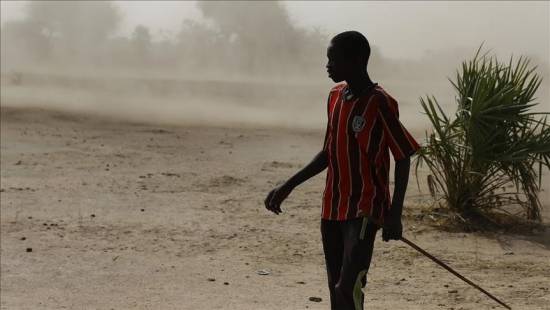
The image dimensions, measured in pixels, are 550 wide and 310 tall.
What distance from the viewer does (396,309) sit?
17.7 feet

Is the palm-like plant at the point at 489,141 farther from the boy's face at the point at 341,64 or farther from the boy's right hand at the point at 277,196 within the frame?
the boy's face at the point at 341,64

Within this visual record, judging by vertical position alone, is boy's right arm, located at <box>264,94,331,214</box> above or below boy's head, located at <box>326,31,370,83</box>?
below

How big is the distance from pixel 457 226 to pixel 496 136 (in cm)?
91

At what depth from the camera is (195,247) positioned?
286 inches

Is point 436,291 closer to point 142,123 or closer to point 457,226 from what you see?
point 457,226

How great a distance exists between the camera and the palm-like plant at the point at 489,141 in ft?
25.4

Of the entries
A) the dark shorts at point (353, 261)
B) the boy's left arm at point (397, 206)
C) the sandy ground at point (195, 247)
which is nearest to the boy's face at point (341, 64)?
the boy's left arm at point (397, 206)

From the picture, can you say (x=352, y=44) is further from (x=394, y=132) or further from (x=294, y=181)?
(x=294, y=181)

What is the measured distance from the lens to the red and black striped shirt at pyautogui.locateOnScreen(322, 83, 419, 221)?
3521 mm

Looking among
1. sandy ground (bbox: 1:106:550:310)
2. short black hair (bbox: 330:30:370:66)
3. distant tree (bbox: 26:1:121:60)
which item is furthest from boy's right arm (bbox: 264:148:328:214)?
distant tree (bbox: 26:1:121:60)

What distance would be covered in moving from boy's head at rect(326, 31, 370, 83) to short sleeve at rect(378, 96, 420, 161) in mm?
175

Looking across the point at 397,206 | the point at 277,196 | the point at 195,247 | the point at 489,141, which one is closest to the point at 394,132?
the point at 397,206

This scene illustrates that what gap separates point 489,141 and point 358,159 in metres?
4.47

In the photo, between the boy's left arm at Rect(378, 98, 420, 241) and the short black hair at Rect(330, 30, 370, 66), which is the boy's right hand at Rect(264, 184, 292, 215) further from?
the short black hair at Rect(330, 30, 370, 66)
